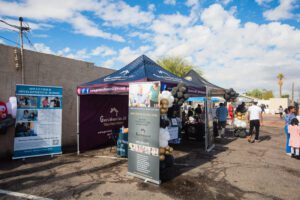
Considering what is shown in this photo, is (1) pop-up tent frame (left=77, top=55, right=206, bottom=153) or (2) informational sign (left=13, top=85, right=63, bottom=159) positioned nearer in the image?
(1) pop-up tent frame (left=77, top=55, right=206, bottom=153)

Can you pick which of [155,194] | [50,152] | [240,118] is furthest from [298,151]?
[50,152]

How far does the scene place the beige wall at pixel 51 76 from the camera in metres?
5.97

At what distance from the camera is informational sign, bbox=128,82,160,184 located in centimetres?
415

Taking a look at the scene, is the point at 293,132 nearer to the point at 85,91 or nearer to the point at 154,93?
the point at 154,93

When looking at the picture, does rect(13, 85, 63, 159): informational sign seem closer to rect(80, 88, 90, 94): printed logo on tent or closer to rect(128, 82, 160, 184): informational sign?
rect(80, 88, 90, 94): printed logo on tent

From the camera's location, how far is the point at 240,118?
10.2 metres

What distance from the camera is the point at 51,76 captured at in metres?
7.17

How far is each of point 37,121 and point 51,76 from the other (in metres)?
1.90

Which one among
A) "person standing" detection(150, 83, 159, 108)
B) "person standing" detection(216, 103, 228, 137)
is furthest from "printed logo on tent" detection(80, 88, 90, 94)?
"person standing" detection(216, 103, 228, 137)

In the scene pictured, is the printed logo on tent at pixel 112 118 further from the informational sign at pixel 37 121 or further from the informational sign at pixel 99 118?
the informational sign at pixel 37 121

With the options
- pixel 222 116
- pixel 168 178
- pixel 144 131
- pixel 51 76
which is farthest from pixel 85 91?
pixel 222 116

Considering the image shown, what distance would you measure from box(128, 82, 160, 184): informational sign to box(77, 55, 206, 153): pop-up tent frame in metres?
0.86

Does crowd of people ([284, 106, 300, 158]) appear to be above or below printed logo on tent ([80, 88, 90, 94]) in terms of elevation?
below

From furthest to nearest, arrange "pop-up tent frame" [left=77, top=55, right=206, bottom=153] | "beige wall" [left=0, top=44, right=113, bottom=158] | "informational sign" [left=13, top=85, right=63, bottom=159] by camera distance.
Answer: "beige wall" [left=0, top=44, right=113, bottom=158], "informational sign" [left=13, top=85, right=63, bottom=159], "pop-up tent frame" [left=77, top=55, right=206, bottom=153]
